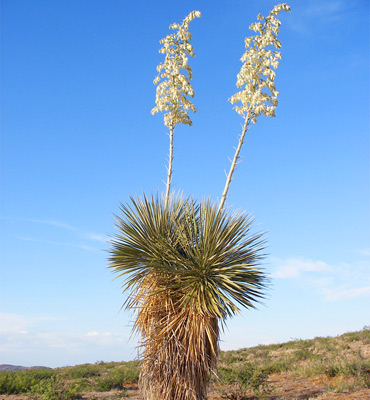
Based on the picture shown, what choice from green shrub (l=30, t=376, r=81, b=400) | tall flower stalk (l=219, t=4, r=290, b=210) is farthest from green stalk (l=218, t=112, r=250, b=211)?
green shrub (l=30, t=376, r=81, b=400)

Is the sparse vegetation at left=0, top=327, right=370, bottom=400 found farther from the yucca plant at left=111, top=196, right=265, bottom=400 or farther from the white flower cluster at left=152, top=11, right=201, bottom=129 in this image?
the white flower cluster at left=152, top=11, right=201, bottom=129

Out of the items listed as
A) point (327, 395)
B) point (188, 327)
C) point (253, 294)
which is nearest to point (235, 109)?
point (253, 294)

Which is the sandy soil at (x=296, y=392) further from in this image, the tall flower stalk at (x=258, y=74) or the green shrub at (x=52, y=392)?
the tall flower stalk at (x=258, y=74)

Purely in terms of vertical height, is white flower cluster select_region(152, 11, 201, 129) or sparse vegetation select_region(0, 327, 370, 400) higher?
white flower cluster select_region(152, 11, 201, 129)

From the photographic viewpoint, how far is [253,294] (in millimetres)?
8438

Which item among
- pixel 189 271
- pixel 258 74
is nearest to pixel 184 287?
pixel 189 271

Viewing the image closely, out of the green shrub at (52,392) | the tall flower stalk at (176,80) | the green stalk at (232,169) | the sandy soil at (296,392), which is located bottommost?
the sandy soil at (296,392)

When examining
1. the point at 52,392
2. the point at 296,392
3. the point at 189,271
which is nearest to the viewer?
the point at 189,271

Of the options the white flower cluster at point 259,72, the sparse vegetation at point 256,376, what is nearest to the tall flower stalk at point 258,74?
the white flower cluster at point 259,72

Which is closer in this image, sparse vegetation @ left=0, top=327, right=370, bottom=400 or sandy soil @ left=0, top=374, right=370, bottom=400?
sandy soil @ left=0, top=374, right=370, bottom=400

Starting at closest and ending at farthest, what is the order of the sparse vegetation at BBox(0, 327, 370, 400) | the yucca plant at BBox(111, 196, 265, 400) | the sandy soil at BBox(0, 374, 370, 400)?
the yucca plant at BBox(111, 196, 265, 400) → the sandy soil at BBox(0, 374, 370, 400) → the sparse vegetation at BBox(0, 327, 370, 400)

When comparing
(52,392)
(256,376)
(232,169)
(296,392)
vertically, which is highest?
(232,169)

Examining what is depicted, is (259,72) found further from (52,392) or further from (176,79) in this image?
(52,392)

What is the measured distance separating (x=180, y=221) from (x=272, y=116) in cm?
290
